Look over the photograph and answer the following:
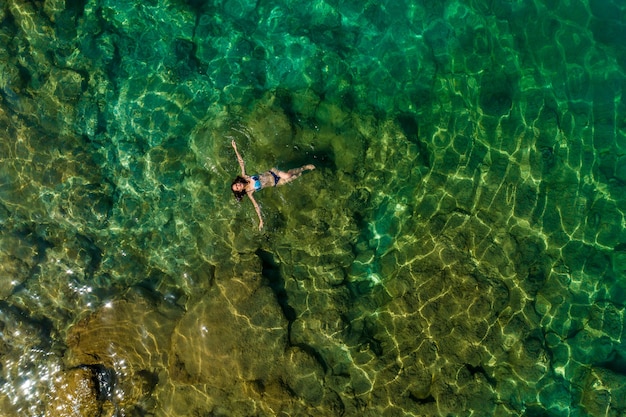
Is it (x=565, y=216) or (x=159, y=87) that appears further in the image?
(x=159, y=87)

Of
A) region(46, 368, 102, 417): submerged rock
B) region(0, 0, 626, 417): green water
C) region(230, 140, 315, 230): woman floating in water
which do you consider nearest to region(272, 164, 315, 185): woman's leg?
region(230, 140, 315, 230): woman floating in water

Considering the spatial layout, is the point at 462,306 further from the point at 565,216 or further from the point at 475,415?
the point at 565,216

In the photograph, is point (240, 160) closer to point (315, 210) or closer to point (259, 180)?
point (259, 180)

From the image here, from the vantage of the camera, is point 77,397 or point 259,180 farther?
point 259,180

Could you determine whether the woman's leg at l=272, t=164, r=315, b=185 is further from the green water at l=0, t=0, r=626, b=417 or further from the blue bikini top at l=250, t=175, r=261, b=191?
the blue bikini top at l=250, t=175, r=261, b=191

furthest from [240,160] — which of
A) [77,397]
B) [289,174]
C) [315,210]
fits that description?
[77,397]

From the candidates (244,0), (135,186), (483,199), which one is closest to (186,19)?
(244,0)
